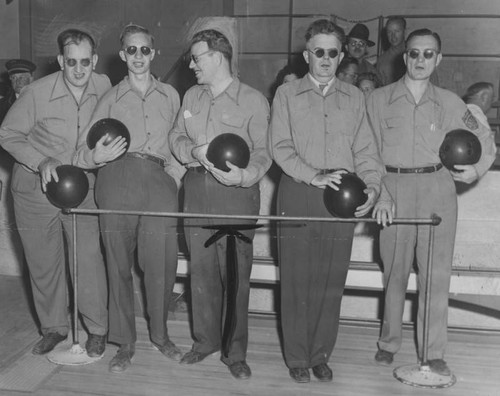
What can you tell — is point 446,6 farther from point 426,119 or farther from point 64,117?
point 64,117

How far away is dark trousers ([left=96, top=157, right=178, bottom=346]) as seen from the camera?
3580 mm

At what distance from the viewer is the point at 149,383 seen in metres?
3.54

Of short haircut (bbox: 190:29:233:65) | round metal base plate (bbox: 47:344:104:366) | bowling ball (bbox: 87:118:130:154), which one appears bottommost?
round metal base plate (bbox: 47:344:104:366)

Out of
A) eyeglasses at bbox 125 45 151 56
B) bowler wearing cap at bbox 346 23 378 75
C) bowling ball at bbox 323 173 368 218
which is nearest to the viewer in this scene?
bowling ball at bbox 323 173 368 218

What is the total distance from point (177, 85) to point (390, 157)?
407cm

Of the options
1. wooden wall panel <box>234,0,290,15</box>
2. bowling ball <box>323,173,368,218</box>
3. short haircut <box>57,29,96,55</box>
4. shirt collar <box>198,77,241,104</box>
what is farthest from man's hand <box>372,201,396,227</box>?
wooden wall panel <box>234,0,290,15</box>

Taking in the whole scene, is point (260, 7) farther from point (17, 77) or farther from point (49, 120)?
point (49, 120)

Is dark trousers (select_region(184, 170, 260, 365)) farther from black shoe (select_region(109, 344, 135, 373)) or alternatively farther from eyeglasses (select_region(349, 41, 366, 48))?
eyeglasses (select_region(349, 41, 366, 48))

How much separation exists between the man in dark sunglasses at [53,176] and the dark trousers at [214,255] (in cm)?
69

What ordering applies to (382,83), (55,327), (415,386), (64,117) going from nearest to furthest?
(415,386)
(64,117)
(55,327)
(382,83)

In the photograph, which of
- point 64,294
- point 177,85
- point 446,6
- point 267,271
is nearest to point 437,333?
point 267,271

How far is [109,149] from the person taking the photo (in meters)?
3.42

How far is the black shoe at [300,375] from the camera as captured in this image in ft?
11.6

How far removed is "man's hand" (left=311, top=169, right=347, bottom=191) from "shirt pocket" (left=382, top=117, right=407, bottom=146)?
0.44 m
